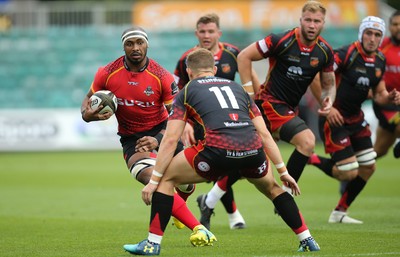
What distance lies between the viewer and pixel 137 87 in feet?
31.0

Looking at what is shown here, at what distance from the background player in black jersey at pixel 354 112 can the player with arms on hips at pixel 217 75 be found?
1.27m

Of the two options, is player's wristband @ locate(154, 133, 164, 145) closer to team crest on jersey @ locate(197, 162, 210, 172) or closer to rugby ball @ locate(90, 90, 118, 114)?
rugby ball @ locate(90, 90, 118, 114)

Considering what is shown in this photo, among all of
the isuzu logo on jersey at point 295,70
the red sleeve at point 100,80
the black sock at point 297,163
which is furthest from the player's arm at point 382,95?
the red sleeve at point 100,80

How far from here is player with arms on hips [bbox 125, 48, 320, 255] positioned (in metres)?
7.63

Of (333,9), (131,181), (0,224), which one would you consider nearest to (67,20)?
(333,9)

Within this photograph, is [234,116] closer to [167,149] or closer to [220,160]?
[220,160]

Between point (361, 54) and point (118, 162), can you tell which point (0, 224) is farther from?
point (118, 162)

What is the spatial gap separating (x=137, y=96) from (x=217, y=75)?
224cm

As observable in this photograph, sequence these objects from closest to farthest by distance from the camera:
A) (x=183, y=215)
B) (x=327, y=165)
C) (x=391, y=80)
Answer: (x=183, y=215)
(x=327, y=165)
(x=391, y=80)

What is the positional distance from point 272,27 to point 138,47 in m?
23.1

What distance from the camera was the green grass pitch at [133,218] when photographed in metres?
8.58

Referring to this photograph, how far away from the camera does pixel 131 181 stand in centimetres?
1938

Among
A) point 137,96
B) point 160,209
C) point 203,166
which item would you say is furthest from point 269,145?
point 137,96

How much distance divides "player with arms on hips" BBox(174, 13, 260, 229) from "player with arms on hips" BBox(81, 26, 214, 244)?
1.14 m
